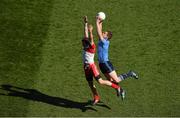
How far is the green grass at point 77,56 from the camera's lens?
61.0 ft

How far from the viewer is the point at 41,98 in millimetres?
18797

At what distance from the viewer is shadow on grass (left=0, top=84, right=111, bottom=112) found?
18.5 m

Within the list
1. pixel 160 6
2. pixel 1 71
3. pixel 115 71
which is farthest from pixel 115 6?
pixel 1 71

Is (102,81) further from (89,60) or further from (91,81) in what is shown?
(89,60)

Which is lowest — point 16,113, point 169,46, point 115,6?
point 16,113

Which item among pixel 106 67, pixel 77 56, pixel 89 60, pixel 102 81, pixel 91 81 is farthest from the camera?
pixel 77 56

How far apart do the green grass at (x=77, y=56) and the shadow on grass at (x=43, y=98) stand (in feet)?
0.10

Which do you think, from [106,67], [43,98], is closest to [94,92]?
[106,67]

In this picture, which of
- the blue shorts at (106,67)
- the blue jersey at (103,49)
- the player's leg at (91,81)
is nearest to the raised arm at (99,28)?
the blue jersey at (103,49)

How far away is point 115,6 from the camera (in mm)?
24016

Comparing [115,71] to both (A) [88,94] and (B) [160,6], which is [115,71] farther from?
(B) [160,6]

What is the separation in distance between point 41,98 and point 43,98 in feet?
0.21

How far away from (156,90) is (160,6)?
556cm

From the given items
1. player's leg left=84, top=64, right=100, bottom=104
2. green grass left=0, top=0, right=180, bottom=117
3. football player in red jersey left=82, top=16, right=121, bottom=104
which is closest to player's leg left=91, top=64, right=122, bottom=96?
football player in red jersey left=82, top=16, right=121, bottom=104
